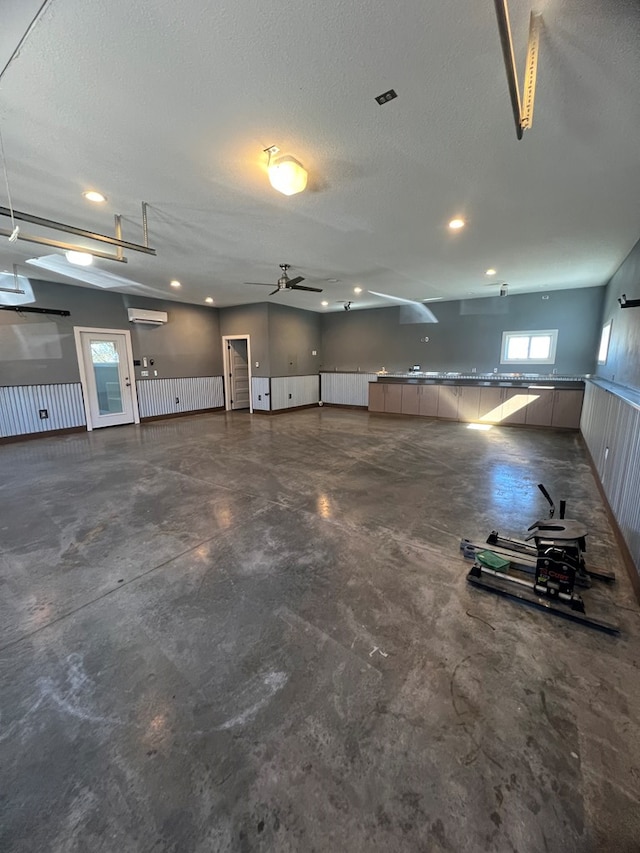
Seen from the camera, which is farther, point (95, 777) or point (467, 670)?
point (467, 670)

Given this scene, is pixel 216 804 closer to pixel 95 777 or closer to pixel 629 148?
pixel 95 777

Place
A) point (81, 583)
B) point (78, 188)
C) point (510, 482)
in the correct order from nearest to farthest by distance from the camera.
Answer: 1. point (81, 583)
2. point (78, 188)
3. point (510, 482)

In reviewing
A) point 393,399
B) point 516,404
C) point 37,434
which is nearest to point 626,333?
point 516,404

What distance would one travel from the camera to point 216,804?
1119 mm

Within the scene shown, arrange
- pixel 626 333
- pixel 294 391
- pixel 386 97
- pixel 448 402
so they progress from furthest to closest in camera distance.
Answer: pixel 294 391
pixel 448 402
pixel 626 333
pixel 386 97

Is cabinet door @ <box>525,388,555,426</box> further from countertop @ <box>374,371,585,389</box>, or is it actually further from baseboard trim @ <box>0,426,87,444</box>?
baseboard trim @ <box>0,426,87,444</box>

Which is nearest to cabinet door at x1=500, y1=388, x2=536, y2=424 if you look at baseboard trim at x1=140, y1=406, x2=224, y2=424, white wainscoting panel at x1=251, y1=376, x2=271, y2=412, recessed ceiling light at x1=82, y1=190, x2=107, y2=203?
white wainscoting panel at x1=251, y1=376, x2=271, y2=412

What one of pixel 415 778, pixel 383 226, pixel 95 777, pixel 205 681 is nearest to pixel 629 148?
pixel 383 226

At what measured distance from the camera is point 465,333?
841 centimetres

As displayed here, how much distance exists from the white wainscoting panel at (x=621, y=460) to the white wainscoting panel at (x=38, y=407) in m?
8.66

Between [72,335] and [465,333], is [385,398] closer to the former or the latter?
[465,333]

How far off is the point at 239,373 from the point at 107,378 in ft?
11.3

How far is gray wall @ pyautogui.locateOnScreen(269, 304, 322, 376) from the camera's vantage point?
874 centimetres

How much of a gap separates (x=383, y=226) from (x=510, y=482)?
10.9 ft
